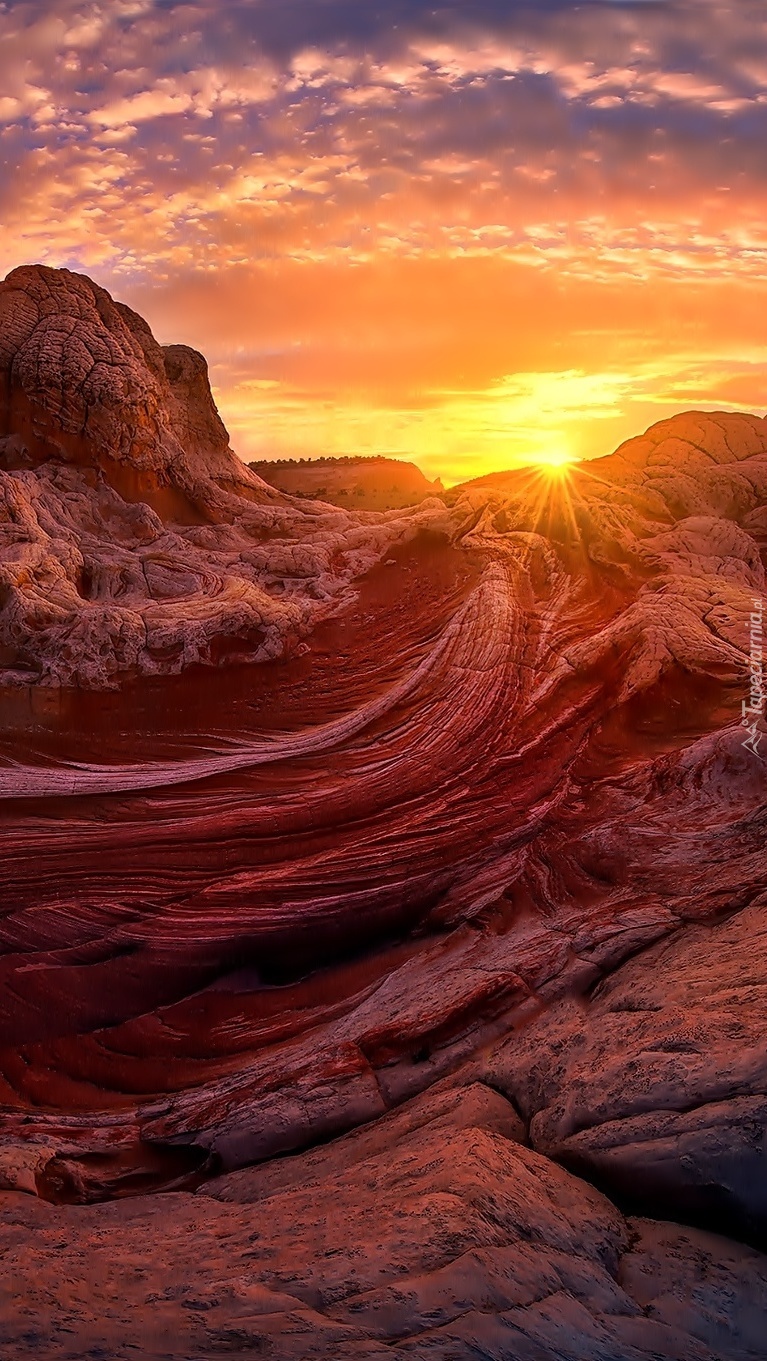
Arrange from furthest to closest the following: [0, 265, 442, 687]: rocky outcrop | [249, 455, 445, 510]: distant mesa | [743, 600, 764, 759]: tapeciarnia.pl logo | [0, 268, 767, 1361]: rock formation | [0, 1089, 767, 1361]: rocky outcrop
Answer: [249, 455, 445, 510]: distant mesa, [0, 265, 442, 687]: rocky outcrop, [743, 600, 764, 759]: tapeciarnia.pl logo, [0, 268, 767, 1361]: rock formation, [0, 1089, 767, 1361]: rocky outcrop

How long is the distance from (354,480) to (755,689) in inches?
1411

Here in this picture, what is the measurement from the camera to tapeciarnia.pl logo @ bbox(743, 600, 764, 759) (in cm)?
935

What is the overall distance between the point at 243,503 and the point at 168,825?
9282mm

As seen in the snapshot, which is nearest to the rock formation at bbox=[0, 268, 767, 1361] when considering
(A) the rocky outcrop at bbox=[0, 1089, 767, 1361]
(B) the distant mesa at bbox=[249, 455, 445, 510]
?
(A) the rocky outcrop at bbox=[0, 1089, 767, 1361]

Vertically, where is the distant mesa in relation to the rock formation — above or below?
above

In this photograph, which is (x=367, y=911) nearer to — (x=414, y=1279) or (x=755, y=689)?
(x=414, y=1279)

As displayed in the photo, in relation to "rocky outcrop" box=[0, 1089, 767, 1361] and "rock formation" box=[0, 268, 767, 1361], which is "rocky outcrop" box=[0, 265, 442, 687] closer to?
"rock formation" box=[0, 268, 767, 1361]

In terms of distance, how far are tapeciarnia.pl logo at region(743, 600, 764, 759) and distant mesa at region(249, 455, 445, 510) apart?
21912mm

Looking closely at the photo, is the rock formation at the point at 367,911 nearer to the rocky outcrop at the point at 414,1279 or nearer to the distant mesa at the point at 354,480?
the rocky outcrop at the point at 414,1279

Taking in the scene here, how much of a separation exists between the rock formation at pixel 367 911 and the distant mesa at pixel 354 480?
18967 mm

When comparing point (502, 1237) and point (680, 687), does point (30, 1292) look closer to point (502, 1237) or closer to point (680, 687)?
point (502, 1237)

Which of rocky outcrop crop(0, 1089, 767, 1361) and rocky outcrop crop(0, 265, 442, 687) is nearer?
rocky outcrop crop(0, 1089, 767, 1361)

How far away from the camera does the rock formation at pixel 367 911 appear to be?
3.96 meters

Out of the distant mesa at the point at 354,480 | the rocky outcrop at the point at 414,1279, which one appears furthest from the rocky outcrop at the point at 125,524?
the distant mesa at the point at 354,480
